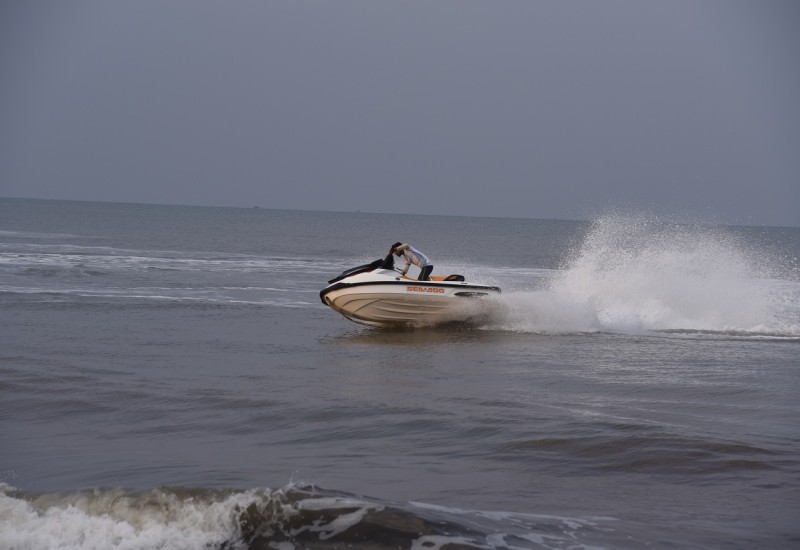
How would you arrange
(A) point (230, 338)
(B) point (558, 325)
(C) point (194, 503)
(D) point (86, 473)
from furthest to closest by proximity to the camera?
1. (B) point (558, 325)
2. (A) point (230, 338)
3. (D) point (86, 473)
4. (C) point (194, 503)

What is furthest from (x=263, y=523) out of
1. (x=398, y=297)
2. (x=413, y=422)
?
(x=398, y=297)

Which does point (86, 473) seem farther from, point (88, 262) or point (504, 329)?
point (88, 262)

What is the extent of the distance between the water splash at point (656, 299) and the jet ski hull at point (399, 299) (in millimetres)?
1046

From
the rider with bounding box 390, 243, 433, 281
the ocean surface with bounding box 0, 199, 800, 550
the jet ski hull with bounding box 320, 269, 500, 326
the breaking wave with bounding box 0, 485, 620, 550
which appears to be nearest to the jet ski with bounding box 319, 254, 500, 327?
the jet ski hull with bounding box 320, 269, 500, 326

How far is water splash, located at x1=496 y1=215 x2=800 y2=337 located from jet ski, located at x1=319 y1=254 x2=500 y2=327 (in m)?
0.97

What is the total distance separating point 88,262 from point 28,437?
27602mm

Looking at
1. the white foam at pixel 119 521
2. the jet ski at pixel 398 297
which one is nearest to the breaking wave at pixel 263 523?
the white foam at pixel 119 521

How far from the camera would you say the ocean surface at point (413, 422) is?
272 inches

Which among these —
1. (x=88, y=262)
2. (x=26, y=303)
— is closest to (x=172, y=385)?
(x=26, y=303)

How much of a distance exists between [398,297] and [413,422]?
28.2 ft

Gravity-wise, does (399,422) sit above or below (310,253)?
below

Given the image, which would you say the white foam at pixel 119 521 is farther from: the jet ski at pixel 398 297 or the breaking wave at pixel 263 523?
the jet ski at pixel 398 297

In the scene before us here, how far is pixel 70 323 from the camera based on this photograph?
19.0m

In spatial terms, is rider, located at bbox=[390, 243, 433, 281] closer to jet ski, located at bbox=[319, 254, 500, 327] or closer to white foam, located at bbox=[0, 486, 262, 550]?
jet ski, located at bbox=[319, 254, 500, 327]
